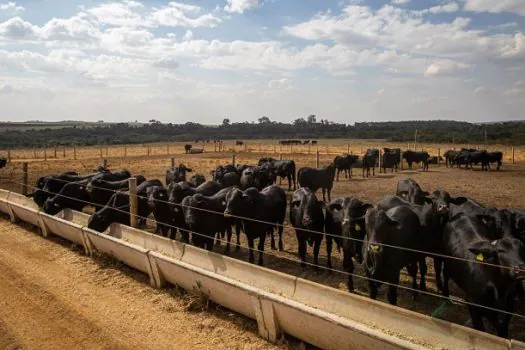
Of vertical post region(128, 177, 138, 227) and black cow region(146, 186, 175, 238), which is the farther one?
black cow region(146, 186, 175, 238)

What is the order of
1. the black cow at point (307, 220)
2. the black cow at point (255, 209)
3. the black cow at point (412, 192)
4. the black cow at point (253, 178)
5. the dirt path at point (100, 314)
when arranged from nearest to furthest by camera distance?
the dirt path at point (100, 314), the black cow at point (307, 220), the black cow at point (255, 209), the black cow at point (412, 192), the black cow at point (253, 178)

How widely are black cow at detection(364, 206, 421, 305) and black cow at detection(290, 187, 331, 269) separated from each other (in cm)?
218

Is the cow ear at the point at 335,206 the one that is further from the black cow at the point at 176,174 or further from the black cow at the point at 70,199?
the black cow at the point at 176,174

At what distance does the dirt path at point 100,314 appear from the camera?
19.6 feet

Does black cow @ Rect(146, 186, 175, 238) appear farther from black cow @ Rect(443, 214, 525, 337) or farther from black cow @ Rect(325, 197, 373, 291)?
black cow @ Rect(443, 214, 525, 337)

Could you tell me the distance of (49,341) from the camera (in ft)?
19.7

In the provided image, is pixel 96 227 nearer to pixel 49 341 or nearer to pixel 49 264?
pixel 49 264

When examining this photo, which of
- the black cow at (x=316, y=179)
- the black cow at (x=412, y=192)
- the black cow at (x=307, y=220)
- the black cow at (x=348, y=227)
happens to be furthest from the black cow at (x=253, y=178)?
the black cow at (x=348, y=227)

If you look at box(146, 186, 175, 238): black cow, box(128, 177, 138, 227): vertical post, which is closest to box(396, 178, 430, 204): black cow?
box(146, 186, 175, 238): black cow

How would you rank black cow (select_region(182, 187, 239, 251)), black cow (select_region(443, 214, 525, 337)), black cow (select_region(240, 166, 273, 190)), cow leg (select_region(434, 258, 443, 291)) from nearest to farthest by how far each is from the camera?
black cow (select_region(443, 214, 525, 337)) < cow leg (select_region(434, 258, 443, 291)) < black cow (select_region(182, 187, 239, 251)) < black cow (select_region(240, 166, 273, 190))

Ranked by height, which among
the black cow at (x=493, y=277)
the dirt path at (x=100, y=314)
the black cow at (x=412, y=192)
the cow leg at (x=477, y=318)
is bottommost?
the dirt path at (x=100, y=314)

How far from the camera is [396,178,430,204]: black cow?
10.7 m

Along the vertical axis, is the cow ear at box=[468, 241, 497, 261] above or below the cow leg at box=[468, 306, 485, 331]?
above

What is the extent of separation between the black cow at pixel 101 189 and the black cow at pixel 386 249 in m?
8.46
